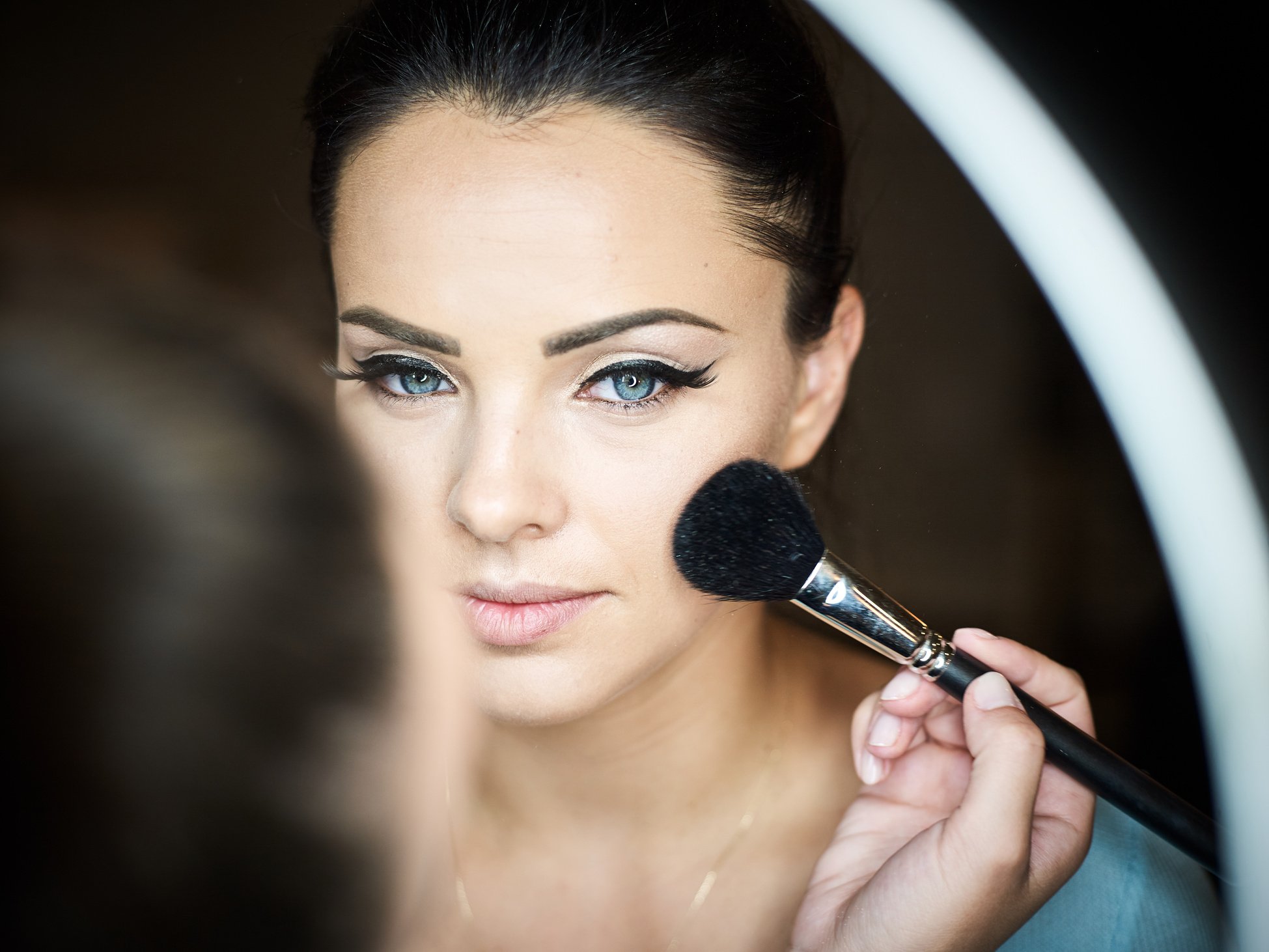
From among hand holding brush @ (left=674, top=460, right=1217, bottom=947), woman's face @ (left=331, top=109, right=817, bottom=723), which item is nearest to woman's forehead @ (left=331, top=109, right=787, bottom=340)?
woman's face @ (left=331, top=109, right=817, bottom=723)

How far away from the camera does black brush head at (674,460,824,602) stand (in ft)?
1.42

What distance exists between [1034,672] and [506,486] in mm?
279

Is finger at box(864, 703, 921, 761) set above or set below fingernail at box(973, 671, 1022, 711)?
below

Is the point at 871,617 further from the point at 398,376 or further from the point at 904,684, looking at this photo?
the point at 398,376

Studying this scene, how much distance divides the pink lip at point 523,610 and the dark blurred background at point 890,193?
13cm

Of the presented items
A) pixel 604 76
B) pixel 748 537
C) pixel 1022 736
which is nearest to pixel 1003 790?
pixel 1022 736

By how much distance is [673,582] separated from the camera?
0.46m

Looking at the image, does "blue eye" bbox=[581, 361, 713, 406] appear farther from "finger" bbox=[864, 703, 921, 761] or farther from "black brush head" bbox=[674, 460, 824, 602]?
"finger" bbox=[864, 703, 921, 761]

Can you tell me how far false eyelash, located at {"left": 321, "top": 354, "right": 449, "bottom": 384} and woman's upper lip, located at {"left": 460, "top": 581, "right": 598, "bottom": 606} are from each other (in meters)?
0.10

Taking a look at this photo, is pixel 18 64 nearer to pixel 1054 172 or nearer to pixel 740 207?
pixel 740 207

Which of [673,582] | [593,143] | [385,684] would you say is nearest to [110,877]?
[385,684]

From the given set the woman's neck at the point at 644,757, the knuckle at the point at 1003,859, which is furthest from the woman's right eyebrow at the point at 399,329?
the knuckle at the point at 1003,859

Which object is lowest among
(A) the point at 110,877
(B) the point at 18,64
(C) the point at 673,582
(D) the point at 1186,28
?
(A) the point at 110,877

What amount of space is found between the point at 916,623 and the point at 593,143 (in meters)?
0.26
